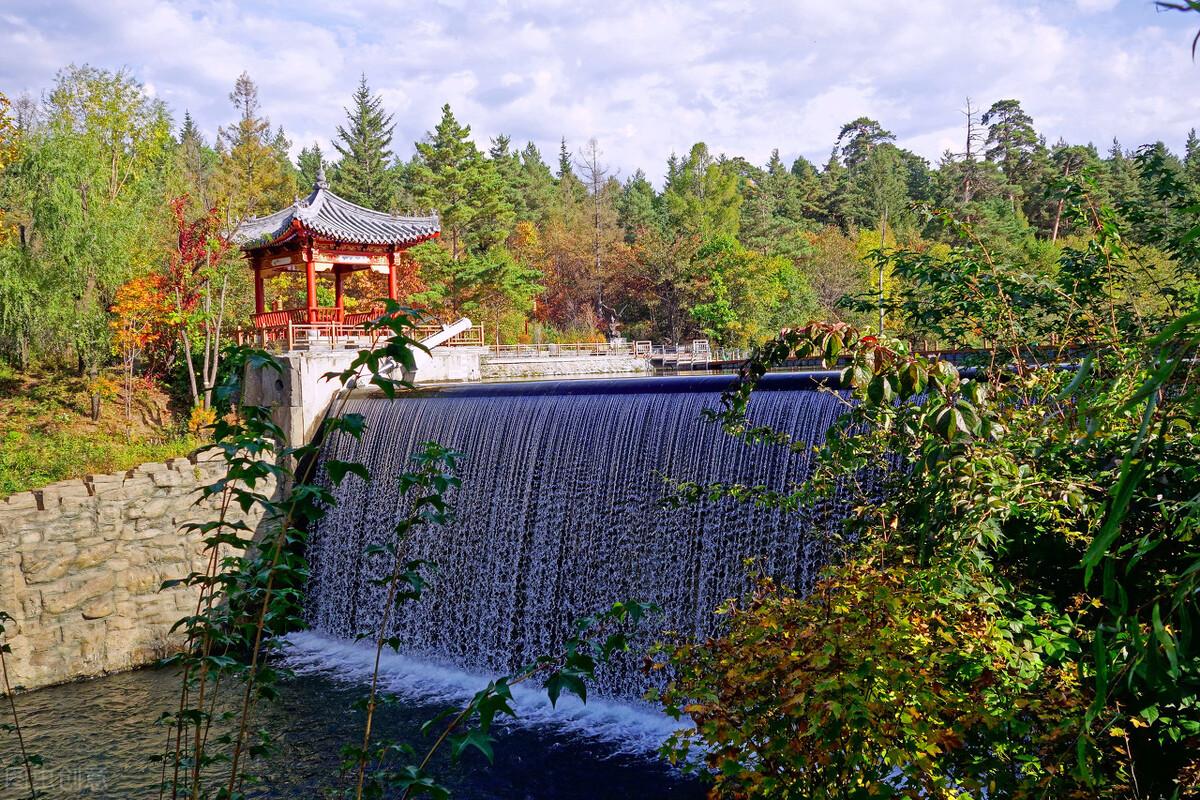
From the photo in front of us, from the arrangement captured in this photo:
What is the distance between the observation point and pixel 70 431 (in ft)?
52.5

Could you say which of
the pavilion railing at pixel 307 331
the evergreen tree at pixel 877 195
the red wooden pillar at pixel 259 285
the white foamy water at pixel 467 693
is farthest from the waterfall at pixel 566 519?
the evergreen tree at pixel 877 195

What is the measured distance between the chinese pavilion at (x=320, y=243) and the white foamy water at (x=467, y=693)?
7.34m

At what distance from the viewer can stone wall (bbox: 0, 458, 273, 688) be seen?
1101cm

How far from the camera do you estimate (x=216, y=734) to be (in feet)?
29.1

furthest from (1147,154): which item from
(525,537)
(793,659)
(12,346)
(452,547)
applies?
(12,346)

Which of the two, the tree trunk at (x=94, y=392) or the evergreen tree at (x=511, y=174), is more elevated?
the evergreen tree at (x=511, y=174)

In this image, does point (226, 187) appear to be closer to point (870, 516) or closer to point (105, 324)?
point (105, 324)

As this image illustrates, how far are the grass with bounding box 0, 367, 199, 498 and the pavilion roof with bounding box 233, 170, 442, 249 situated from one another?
3.80m

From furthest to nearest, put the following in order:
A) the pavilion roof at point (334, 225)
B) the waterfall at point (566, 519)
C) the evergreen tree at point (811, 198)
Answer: the evergreen tree at point (811, 198)
the pavilion roof at point (334, 225)
the waterfall at point (566, 519)

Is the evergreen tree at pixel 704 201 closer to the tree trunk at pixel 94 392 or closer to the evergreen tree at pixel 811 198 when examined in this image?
the evergreen tree at pixel 811 198

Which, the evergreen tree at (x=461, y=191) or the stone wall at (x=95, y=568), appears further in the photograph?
the evergreen tree at (x=461, y=191)

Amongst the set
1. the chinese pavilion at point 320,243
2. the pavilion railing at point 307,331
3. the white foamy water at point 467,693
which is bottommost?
the white foamy water at point 467,693

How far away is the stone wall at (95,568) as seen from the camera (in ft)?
36.1

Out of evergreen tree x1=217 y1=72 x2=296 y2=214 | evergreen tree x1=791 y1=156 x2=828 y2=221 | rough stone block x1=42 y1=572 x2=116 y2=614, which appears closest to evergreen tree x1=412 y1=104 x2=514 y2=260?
evergreen tree x1=217 y1=72 x2=296 y2=214
